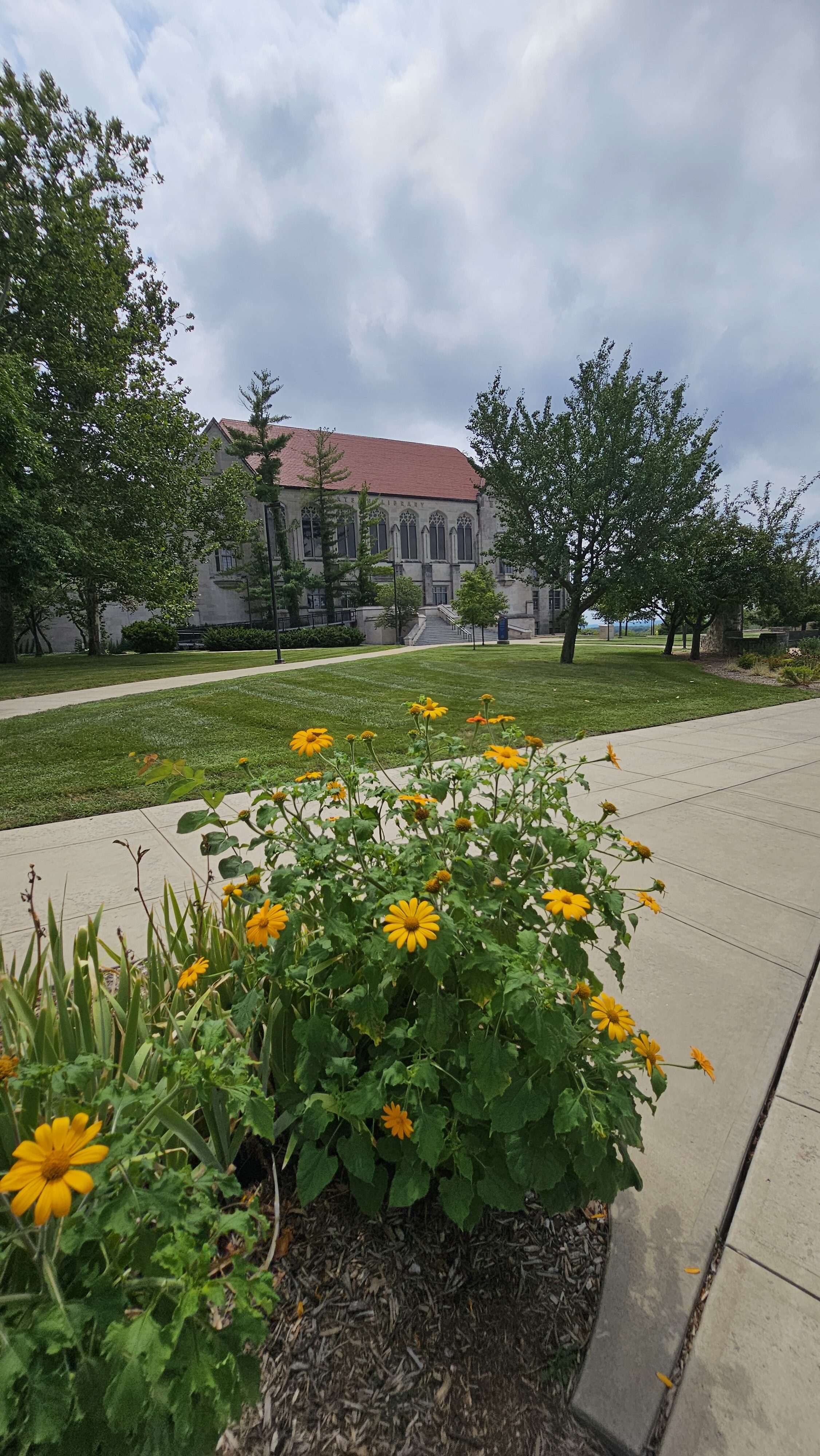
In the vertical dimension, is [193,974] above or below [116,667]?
above

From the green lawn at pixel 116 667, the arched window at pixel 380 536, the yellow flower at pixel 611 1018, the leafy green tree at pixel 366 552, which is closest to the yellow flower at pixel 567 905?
the yellow flower at pixel 611 1018

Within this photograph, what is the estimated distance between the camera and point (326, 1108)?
1360 millimetres

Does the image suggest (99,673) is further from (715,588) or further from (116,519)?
(715,588)

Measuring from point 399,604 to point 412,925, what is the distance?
41.9 m

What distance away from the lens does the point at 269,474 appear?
1663 inches

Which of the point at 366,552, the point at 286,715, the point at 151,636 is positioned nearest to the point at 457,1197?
the point at 286,715

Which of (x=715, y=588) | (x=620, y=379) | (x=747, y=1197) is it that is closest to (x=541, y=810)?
(x=747, y=1197)

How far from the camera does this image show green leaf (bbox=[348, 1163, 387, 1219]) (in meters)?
1.37

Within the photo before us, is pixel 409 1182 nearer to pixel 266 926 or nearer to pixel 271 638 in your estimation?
pixel 266 926

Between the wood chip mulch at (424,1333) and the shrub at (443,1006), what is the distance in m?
0.16

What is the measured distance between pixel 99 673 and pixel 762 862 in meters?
17.3

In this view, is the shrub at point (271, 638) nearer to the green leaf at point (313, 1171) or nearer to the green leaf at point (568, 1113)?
the green leaf at point (313, 1171)

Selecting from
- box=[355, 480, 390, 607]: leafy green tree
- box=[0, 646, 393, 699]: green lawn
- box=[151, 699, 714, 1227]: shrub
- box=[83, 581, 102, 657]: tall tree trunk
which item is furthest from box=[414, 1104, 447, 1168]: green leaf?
box=[355, 480, 390, 607]: leafy green tree

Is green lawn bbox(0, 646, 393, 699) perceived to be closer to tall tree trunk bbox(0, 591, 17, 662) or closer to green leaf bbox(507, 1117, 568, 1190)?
tall tree trunk bbox(0, 591, 17, 662)
